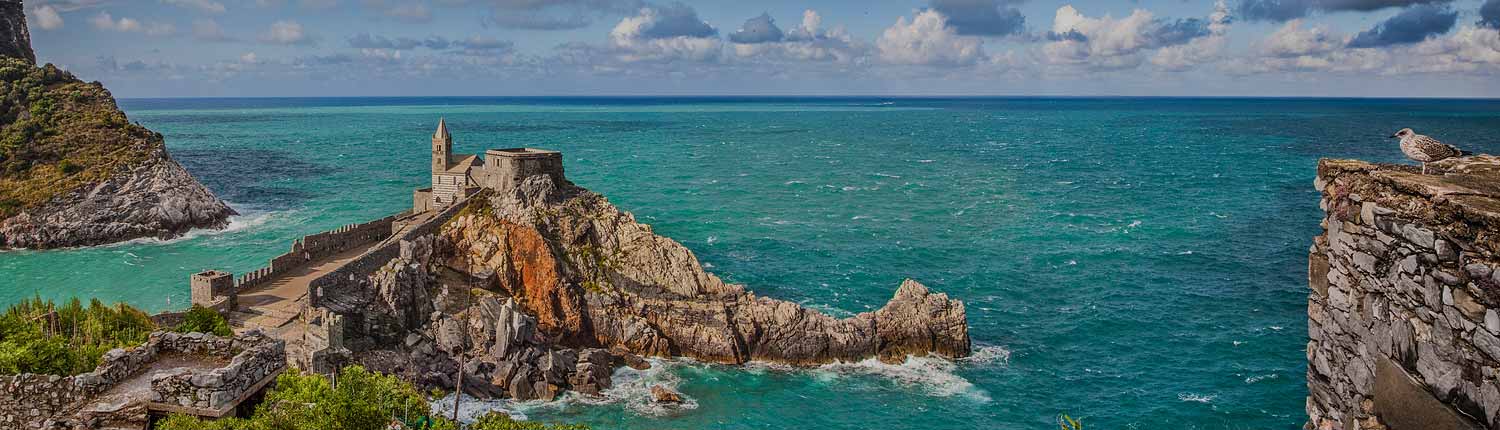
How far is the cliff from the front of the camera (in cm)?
7769

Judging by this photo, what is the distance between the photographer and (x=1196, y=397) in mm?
47469

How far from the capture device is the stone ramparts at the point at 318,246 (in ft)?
158

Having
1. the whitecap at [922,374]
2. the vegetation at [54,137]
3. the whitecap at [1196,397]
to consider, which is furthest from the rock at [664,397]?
the vegetation at [54,137]

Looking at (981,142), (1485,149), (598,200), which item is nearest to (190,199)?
(598,200)

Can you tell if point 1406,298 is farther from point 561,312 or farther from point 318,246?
point 318,246

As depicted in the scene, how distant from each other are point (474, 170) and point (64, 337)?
1696 inches

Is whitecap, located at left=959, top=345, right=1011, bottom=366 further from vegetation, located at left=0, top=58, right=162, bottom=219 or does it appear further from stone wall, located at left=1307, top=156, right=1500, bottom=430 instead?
vegetation, located at left=0, top=58, right=162, bottom=219

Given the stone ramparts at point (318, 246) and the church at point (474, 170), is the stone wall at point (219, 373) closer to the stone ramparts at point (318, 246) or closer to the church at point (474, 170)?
the stone ramparts at point (318, 246)

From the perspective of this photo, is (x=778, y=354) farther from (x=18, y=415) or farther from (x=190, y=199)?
(x=190, y=199)

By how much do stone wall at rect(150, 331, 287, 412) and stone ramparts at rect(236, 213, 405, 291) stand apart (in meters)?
31.2

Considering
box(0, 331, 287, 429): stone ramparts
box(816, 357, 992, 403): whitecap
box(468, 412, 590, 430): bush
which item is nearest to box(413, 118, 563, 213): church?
box(816, 357, 992, 403): whitecap

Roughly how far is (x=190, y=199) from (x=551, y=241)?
159 feet

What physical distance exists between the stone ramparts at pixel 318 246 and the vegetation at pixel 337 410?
2994 cm

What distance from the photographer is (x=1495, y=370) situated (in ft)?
26.3
